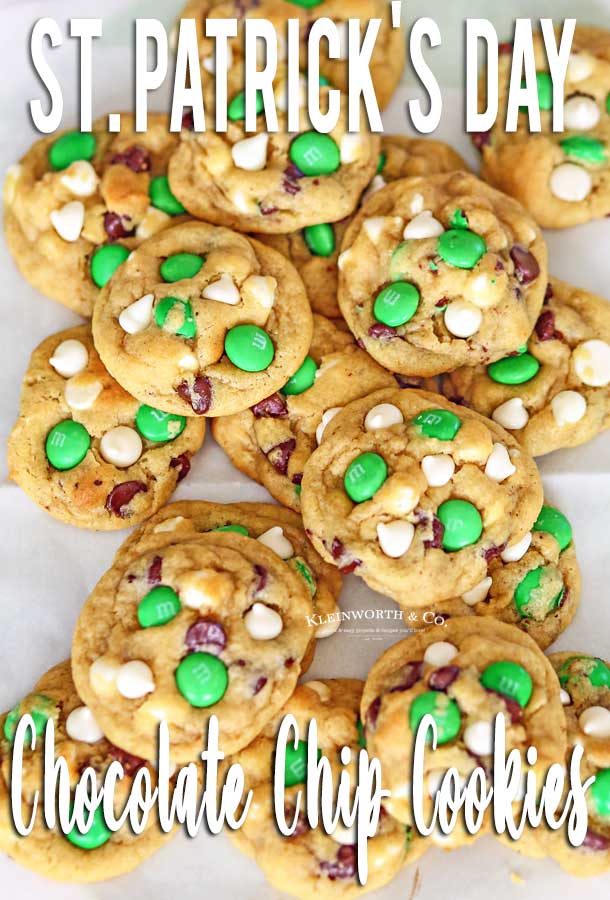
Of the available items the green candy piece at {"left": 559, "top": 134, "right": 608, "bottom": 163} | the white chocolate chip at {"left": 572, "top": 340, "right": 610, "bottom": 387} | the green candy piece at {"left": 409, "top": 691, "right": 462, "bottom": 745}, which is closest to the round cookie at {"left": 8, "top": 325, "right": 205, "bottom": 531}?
the green candy piece at {"left": 409, "top": 691, "right": 462, "bottom": 745}

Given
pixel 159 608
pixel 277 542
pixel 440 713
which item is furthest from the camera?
pixel 277 542

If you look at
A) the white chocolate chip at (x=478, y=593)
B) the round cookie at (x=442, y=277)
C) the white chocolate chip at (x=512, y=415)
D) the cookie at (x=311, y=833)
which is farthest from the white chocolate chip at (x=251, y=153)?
the cookie at (x=311, y=833)

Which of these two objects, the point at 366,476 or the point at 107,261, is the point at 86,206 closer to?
the point at 107,261

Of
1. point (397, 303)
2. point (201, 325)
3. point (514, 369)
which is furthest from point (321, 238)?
point (514, 369)

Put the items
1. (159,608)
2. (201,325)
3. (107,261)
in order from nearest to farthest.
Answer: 1. (159,608)
2. (201,325)
3. (107,261)

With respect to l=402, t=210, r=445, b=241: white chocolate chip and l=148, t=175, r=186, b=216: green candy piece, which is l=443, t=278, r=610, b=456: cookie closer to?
l=402, t=210, r=445, b=241: white chocolate chip

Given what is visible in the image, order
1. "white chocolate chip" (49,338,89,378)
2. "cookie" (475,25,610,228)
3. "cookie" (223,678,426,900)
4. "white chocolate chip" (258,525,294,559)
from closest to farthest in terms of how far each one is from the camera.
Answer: "cookie" (223,678,426,900)
"white chocolate chip" (258,525,294,559)
"white chocolate chip" (49,338,89,378)
"cookie" (475,25,610,228)

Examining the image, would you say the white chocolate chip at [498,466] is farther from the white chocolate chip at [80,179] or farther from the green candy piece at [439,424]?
the white chocolate chip at [80,179]
